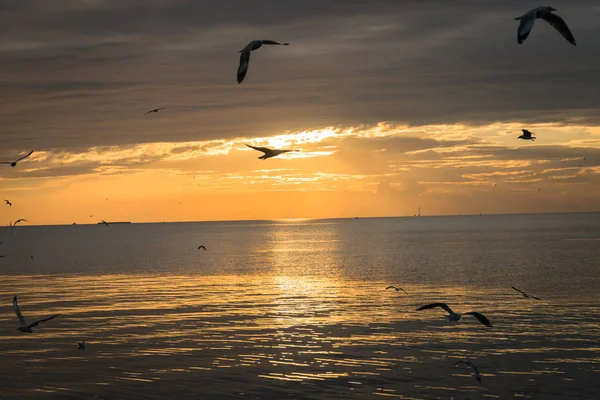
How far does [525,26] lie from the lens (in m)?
16.5

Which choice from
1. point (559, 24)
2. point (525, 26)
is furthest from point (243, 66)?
point (559, 24)

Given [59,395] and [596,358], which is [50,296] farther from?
[596,358]

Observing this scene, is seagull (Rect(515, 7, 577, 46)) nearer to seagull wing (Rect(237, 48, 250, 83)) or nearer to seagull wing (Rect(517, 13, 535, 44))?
seagull wing (Rect(517, 13, 535, 44))

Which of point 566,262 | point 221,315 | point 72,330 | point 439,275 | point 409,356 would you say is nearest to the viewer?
point 409,356

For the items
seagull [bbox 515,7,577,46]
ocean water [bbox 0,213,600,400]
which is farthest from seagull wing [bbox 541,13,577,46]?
ocean water [bbox 0,213,600,400]

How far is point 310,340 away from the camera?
38.3 m

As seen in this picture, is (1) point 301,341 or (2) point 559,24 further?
(1) point 301,341

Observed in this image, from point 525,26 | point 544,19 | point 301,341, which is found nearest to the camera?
point 525,26

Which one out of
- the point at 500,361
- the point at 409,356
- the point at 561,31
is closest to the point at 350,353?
the point at 409,356

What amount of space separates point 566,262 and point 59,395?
8127 centimetres

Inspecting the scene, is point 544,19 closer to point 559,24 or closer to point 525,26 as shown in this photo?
point 559,24

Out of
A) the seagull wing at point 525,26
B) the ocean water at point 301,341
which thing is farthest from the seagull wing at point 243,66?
the ocean water at point 301,341

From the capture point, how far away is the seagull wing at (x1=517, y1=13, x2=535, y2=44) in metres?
16.0

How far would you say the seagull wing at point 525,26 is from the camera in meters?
16.0
